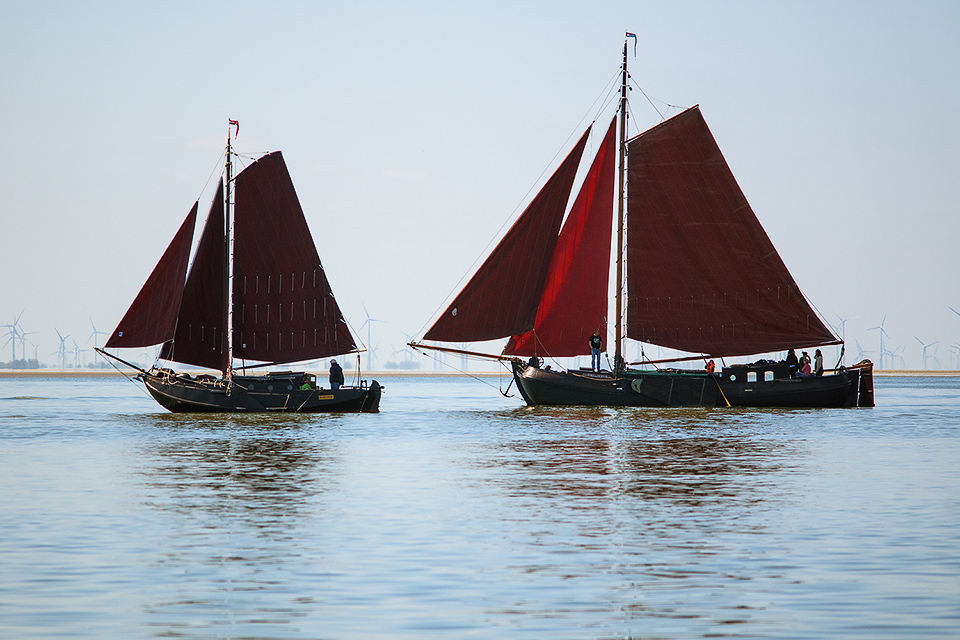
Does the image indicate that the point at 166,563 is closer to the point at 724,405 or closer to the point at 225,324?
the point at 225,324

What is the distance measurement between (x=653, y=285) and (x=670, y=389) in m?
5.60

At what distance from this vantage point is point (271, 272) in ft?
173

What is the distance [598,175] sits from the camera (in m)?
57.1

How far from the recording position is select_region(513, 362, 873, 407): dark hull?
189 ft

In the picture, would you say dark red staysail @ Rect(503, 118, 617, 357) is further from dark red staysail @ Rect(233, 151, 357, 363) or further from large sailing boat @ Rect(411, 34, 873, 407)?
dark red staysail @ Rect(233, 151, 357, 363)

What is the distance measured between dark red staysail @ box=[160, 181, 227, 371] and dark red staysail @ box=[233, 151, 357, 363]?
0.73m

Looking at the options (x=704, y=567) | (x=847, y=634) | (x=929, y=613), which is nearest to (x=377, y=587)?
(x=704, y=567)

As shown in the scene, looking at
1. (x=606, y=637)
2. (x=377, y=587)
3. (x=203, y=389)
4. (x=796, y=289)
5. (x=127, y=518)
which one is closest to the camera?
(x=606, y=637)

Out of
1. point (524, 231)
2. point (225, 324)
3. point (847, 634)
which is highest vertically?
point (524, 231)

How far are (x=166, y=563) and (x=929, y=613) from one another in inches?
378

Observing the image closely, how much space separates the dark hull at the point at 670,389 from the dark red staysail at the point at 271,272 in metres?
12.1

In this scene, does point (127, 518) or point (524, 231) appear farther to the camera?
point (524, 231)

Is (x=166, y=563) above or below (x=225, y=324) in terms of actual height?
below

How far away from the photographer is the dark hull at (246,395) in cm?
5241
